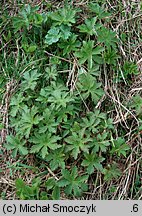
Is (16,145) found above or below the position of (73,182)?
above

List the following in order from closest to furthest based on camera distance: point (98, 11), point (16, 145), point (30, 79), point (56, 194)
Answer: point (56, 194)
point (16, 145)
point (30, 79)
point (98, 11)

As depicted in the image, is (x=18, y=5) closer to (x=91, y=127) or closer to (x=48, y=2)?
(x=48, y=2)

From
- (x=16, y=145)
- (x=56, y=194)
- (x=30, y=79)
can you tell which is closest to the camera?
(x=56, y=194)

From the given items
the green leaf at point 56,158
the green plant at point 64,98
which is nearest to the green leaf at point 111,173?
the green plant at point 64,98

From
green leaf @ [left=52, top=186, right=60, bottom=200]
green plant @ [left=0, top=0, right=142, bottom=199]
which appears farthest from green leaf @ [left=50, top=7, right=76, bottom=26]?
green leaf @ [left=52, top=186, right=60, bottom=200]

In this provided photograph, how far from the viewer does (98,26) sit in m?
2.50

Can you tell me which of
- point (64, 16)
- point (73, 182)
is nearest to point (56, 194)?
point (73, 182)

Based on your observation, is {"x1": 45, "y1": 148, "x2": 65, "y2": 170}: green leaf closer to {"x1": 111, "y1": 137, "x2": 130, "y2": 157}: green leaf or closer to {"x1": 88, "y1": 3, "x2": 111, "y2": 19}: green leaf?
{"x1": 111, "y1": 137, "x2": 130, "y2": 157}: green leaf

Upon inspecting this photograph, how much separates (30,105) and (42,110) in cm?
9

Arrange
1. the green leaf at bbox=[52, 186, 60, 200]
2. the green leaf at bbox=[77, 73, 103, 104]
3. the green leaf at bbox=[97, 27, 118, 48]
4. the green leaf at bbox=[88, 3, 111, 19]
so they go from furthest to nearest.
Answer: the green leaf at bbox=[88, 3, 111, 19]
the green leaf at bbox=[97, 27, 118, 48]
the green leaf at bbox=[77, 73, 103, 104]
the green leaf at bbox=[52, 186, 60, 200]

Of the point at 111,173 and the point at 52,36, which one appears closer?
the point at 111,173

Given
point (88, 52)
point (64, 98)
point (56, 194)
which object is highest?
point (88, 52)

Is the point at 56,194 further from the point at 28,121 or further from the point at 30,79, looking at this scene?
the point at 30,79

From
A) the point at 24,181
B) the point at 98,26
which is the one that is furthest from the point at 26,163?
the point at 98,26
